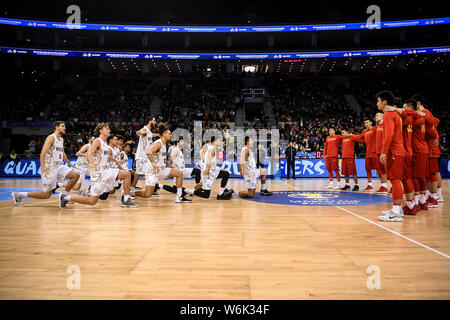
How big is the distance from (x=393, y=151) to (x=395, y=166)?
26 centimetres

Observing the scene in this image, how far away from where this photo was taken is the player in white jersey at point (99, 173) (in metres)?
6.01

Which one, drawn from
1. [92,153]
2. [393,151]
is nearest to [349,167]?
[393,151]

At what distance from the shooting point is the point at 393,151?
5105 millimetres

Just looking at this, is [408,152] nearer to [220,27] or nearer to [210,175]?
[210,175]

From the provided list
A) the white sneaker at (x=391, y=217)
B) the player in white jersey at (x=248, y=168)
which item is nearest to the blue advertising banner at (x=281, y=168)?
the player in white jersey at (x=248, y=168)

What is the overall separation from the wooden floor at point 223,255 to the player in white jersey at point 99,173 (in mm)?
552

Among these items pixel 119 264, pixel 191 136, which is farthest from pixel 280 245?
pixel 191 136

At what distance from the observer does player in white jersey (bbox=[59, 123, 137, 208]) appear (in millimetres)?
6012

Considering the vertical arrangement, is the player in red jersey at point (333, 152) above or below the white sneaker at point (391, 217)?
above

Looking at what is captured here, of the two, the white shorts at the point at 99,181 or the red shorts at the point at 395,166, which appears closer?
the red shorts at the point at 395,166

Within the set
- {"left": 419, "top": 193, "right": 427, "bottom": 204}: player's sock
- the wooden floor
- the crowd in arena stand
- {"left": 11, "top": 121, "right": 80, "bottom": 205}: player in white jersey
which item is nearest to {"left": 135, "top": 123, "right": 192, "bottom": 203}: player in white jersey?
the wooden floor

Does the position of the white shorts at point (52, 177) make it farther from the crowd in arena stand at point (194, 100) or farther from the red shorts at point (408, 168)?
the crowd in arena stand at point (194, 100)
